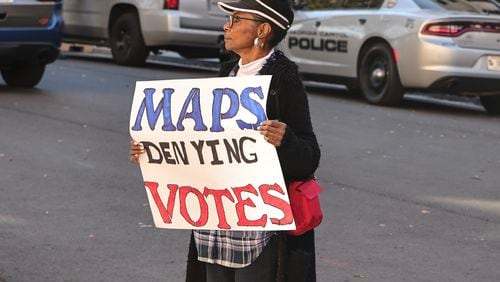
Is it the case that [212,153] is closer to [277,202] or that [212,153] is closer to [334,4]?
[277,202]

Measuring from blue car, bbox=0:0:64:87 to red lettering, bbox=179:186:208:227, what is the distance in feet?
28.9

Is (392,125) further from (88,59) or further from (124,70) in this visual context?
(88,59)

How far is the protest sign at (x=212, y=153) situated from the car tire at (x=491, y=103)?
10129 mm

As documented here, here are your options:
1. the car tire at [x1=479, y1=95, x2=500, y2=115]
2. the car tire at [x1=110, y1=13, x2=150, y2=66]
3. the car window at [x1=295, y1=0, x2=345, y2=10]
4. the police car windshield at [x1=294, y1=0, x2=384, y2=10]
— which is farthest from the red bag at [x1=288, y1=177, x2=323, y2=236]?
the car tire at [x1=110, y1=13, x2=150, y2=66]

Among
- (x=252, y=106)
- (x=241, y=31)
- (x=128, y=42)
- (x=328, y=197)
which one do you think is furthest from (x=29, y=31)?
(x=252, y=106)

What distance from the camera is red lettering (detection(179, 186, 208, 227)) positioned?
12.2 ft

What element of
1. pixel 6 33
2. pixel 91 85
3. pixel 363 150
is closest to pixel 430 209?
pixel 363 150

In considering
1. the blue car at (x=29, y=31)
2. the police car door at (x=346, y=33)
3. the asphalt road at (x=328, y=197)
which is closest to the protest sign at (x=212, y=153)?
the asphalt road at (x=328, y=197)

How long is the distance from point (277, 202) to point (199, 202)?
11.6 inches

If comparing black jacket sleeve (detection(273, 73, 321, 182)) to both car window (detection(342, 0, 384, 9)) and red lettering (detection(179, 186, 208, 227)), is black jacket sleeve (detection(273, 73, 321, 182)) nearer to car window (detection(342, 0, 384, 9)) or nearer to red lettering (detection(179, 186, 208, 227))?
red lettering (detection(179, 186, 208, 227))

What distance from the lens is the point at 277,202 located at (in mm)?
3568

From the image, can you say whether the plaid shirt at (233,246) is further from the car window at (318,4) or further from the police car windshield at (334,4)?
the car window at (318,4)

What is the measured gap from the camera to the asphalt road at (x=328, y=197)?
6039 millimetres

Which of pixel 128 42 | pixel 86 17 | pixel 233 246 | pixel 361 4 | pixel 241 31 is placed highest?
pixel 241 31
